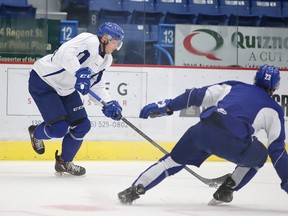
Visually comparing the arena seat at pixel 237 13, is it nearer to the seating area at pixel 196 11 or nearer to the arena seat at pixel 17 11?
the seating area at pixel 196 11

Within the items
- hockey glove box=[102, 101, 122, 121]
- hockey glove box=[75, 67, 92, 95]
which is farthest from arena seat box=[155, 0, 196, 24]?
hockey glove box=[102, 101, 122, 121]

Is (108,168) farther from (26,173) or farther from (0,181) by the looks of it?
(0,181)

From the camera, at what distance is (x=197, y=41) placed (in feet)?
24.3

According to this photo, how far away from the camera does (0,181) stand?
5.01 metres

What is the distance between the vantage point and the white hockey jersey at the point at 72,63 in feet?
16.9

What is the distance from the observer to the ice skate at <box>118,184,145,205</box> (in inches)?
152

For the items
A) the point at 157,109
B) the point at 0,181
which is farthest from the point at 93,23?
the point at 157,109

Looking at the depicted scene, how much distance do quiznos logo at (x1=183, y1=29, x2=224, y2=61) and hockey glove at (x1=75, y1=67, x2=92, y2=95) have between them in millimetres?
2560

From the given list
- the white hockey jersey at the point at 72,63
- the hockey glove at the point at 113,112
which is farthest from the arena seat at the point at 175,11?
the hockey glove at the point at 113,112

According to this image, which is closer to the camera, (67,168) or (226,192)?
(226,192)

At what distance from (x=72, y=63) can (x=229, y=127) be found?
5.66 feet

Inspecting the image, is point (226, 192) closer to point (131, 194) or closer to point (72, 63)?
point (131, 194)

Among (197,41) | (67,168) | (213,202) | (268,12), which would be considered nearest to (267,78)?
(213,202)

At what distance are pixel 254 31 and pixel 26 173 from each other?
2.95 m
